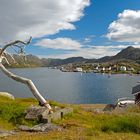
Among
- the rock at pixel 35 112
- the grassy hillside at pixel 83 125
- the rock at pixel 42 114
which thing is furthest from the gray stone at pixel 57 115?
the rock at pixel 35 112

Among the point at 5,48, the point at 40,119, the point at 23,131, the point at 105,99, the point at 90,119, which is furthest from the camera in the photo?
the point at 105,99

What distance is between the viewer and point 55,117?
25.9 metres

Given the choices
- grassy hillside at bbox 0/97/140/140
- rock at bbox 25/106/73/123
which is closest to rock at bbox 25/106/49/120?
rock at bbox 25/106/73/123

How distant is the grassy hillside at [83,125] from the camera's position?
706 inches

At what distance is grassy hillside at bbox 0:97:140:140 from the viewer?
1794 centimetres

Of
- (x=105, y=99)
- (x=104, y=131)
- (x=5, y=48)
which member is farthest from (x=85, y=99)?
(x=104, y=131)

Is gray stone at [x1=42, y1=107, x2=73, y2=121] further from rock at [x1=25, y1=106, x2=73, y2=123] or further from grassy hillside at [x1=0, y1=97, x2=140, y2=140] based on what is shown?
grassy hillside at [x1=0, y1=97, x2=140, y2=140]

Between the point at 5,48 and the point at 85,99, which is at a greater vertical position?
the point at 5,48

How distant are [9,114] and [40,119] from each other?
3.30m

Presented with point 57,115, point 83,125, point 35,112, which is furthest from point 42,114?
point 83,125

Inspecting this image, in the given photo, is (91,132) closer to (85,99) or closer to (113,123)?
(113,123)

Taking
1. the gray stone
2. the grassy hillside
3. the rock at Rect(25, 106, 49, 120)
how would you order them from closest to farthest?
the grassy hillside, the gray stone, the rock at Rect(25, 106, 49, 120)

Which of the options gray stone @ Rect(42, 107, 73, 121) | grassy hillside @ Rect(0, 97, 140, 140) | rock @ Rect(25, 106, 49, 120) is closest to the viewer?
grassy hillside @ Rect(0, 97, 140, 140)

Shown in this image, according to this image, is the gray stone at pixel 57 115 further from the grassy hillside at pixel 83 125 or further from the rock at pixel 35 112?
the rock at pixel 35 112
